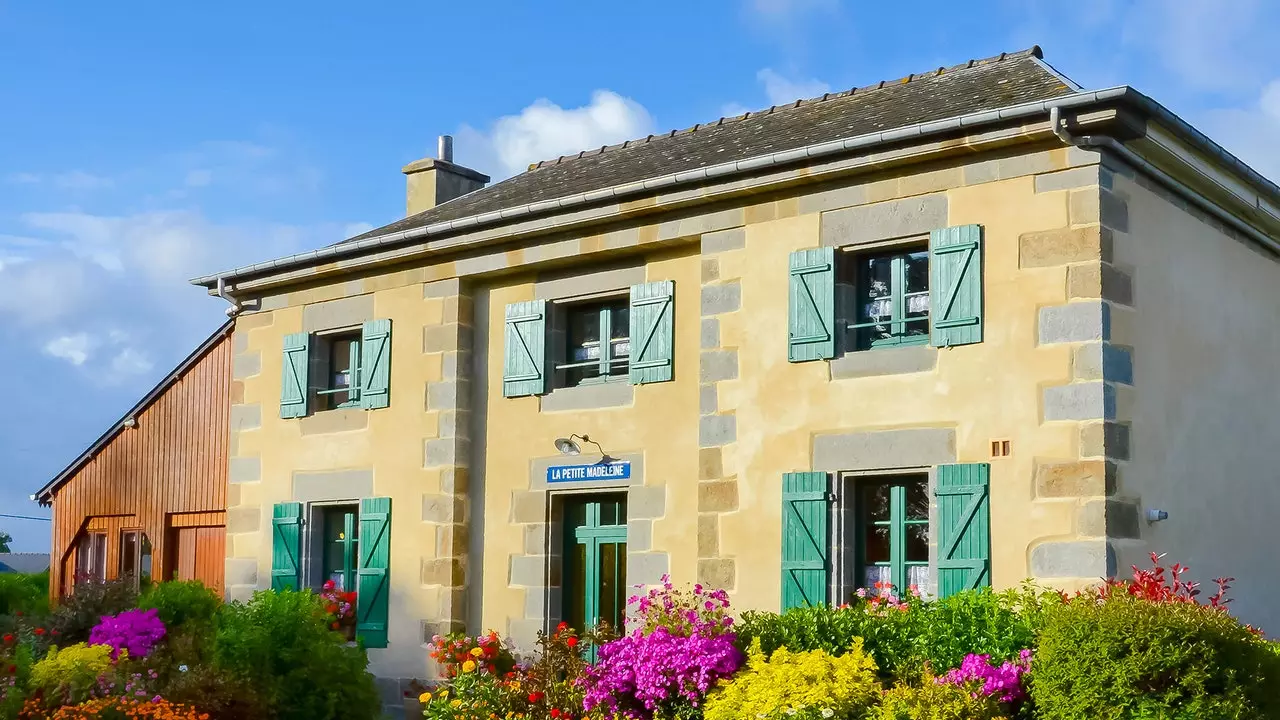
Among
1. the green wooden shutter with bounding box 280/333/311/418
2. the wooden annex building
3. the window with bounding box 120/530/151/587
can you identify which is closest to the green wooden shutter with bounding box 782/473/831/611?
the green wooden shutter with bounding box 280/333/311/418

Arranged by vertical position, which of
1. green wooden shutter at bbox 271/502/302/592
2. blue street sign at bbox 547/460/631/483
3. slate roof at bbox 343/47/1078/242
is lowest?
green wooden shutter at bbox 271/502/302/592

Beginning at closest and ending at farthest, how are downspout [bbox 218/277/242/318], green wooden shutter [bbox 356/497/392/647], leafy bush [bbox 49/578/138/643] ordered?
leafy bush [bbox 49/578/138/643] → green wooden shutter [bbox 356/497/392/647] → downspout [bbox 218/277/242/318]

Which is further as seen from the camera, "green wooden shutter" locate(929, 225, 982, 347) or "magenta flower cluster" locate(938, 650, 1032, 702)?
"green wooden shutter" locate(929, 225, 982, 347)

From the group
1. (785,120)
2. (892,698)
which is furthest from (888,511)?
(785,120)

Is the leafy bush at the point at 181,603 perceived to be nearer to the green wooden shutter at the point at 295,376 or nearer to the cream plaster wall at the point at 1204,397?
the green wooden shutter at the point at 295,376

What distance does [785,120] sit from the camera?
1437 cm

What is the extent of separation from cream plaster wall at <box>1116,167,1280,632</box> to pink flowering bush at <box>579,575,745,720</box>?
9.45 feet

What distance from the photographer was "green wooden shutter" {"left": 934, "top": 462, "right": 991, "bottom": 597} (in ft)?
34.3

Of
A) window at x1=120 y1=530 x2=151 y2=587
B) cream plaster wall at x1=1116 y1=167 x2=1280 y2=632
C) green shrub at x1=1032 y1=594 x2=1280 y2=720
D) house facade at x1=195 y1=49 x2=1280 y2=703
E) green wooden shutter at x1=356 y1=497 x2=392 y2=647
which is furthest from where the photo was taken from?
window at x1=120 y1=530 x2=151 y2=587

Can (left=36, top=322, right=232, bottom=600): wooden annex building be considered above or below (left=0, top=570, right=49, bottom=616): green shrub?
above

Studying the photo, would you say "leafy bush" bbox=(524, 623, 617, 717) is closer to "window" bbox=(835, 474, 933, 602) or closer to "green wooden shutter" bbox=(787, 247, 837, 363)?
"window" bbox=(835, 474, 933, 602)

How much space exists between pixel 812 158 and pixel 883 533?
2993 mm

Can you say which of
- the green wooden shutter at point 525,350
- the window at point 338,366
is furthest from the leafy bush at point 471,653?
the window at point 338,366

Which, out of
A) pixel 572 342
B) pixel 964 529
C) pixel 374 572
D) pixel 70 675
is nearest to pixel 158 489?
pixel 374 572
